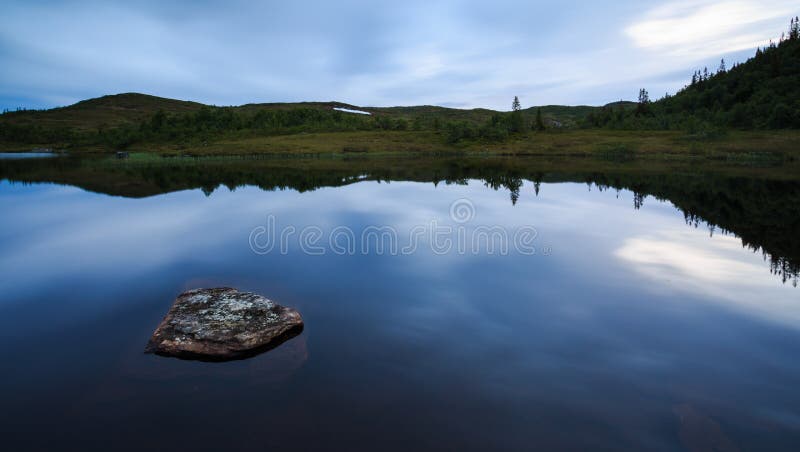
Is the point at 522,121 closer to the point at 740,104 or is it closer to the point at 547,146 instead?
the point at 547,146

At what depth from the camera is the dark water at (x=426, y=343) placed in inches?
215

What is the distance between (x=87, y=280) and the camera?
1193cm

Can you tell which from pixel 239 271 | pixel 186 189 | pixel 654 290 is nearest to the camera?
pixel 654 290

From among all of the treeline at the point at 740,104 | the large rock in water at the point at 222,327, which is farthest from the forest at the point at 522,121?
the large rock in water at the point at 222,327

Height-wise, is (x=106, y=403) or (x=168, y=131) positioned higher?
(x=168, y=131)

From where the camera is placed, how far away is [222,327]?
7.89m

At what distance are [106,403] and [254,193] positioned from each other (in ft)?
92.0

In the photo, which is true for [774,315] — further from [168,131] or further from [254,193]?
[168,131]

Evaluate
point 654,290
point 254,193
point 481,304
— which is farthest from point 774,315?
point 254,193

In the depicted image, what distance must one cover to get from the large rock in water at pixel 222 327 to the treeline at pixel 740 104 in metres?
114

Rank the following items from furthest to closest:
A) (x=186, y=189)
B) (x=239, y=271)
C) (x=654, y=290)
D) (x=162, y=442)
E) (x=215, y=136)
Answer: (x=215, y=136) → (x=186, y=189) → (x=239, y=271) → (x=654, y=290) → (x=162, y=442)

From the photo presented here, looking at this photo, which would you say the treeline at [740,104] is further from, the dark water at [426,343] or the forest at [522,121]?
the dark water at [426,343]

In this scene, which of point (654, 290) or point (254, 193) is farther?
point (254, 193)

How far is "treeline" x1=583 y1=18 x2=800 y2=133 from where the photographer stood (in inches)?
4166
